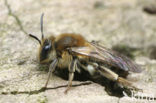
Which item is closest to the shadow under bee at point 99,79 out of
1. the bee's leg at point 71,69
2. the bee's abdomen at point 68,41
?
the bee's leg at point 71,69

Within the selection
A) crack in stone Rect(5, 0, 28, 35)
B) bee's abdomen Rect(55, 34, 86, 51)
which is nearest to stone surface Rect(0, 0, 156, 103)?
crack in stone Rect(5, 0, 28, 35)

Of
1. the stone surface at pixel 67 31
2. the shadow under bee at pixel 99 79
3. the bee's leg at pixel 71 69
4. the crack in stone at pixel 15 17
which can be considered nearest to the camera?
the stone surface at pixel 67 31

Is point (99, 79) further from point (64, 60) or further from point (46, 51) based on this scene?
point (46, 51)

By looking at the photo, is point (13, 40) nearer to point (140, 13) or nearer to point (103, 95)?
point (103, 95)

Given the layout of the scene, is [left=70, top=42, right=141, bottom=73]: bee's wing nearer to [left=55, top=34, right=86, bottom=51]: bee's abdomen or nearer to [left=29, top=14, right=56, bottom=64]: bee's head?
[left=55, top=34, right=86, bottom=51]: bee's abdomen

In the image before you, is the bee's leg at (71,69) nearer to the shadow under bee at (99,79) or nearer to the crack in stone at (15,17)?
the shadow under bee at (99,79)

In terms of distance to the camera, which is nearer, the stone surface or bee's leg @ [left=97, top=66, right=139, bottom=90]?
the stone surface

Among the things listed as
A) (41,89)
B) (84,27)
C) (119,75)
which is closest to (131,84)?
(119,75)
